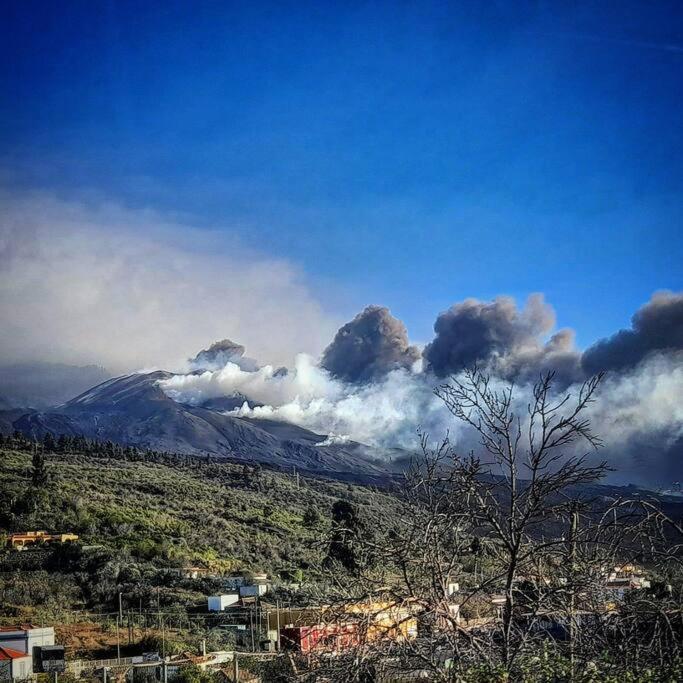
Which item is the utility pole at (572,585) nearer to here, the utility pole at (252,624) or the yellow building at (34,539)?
the utility pole at (252,624)

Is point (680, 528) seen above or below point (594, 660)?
above

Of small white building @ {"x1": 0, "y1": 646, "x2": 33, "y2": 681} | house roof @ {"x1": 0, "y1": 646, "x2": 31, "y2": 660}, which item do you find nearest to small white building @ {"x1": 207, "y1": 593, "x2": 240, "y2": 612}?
house roof @ {"x1": 0, "y1": 646, "x2": 31, "y2": 660}

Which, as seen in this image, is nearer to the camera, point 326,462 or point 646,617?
point 646,617

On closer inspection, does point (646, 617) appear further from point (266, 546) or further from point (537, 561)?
point (266, 546)

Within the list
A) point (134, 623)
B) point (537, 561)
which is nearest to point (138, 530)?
point (134, 623)

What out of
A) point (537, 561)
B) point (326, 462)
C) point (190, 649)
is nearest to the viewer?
point (537, 561)

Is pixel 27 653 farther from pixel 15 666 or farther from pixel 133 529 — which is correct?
pixel 133 529

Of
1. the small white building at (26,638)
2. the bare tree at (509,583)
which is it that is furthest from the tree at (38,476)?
the bare tree at (509,583)
